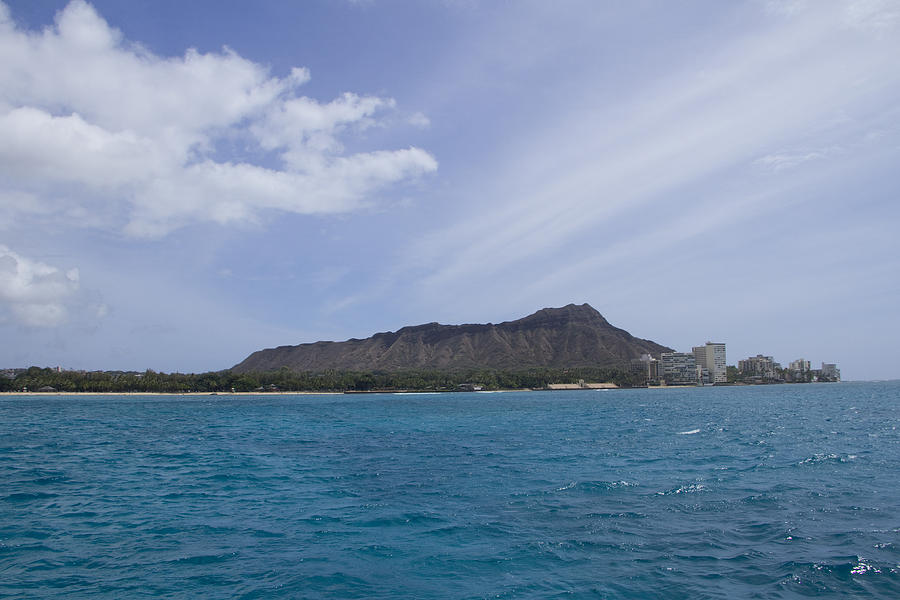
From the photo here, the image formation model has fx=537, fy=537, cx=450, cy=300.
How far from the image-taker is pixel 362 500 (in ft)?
70.0

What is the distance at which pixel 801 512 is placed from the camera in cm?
1836

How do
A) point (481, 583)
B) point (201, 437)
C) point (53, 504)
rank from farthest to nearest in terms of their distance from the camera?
1. point (201, 437)
2. point (53, 504)
3. point (481, 583)

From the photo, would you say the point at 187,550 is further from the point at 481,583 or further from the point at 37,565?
the point at 481,583

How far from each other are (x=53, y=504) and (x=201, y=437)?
27.6 metres

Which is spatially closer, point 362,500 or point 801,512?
point 801,512

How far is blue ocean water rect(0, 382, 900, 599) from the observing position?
12.6 metres

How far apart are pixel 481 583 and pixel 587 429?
40.4 m

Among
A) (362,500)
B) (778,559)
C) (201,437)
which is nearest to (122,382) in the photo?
(201,437)

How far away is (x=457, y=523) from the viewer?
17641mm

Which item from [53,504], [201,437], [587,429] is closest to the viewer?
[53,504]

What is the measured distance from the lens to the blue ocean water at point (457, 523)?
12.6m

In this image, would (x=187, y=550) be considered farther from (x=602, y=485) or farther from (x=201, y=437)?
(x=201, y=437)

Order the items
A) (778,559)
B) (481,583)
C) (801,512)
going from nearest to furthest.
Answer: (481,583), (778,559), (801,512)

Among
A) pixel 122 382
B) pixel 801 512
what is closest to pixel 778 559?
pixel 801 512
